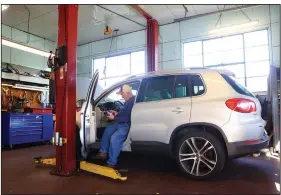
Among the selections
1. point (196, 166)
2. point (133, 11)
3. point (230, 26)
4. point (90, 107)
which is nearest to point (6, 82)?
point (133, 11)

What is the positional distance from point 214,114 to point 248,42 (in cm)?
557

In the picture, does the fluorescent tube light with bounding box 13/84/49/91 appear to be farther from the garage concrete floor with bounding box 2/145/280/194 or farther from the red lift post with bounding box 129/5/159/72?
the garage concrete floor with bounding box 2/145/280/194

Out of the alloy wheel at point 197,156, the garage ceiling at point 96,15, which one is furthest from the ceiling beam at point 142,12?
the alloy wheel at point 197,156

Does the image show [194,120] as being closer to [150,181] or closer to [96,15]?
[150,181]

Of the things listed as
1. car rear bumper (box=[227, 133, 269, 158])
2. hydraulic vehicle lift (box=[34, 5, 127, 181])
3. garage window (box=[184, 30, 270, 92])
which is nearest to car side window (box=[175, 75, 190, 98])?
car rear bumper (box=[227, 133, 269, 158])

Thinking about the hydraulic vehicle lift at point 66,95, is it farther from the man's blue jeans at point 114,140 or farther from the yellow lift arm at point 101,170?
the man's blue jeans at point 114,140

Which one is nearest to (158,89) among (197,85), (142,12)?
(197,85)

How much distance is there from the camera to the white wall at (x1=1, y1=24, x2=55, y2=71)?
9.10 metres

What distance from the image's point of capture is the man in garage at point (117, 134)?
358 centimetres

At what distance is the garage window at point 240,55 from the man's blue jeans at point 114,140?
4.83 m

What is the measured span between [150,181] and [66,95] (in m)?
1.79

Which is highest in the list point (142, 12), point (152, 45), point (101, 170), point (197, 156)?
point (142, 12)

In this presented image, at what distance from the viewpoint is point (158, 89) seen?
367cm

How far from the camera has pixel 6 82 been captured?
7977 mm
